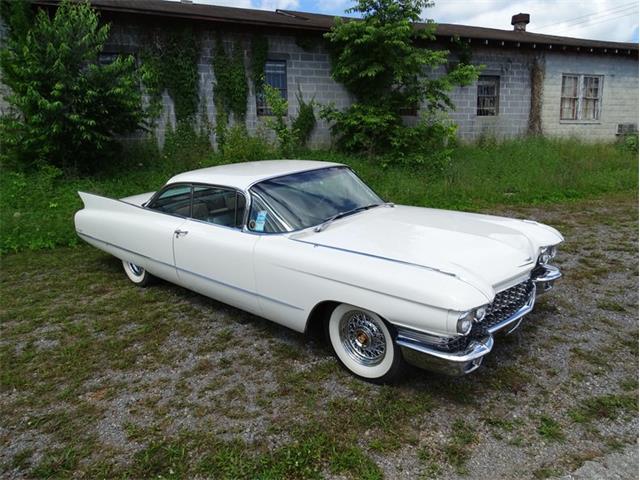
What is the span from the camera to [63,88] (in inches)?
311

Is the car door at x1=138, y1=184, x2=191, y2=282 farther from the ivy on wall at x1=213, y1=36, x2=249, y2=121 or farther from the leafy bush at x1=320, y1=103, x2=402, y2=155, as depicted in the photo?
the ivy on wall at x1=213, y1=36, x2=249, y2=121

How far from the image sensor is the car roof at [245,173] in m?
3.76

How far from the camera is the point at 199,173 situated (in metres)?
4.36

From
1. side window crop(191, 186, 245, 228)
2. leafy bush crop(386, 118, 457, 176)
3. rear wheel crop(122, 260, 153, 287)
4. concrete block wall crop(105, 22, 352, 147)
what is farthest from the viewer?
leafy bush crop(386, 118, 457, 176)

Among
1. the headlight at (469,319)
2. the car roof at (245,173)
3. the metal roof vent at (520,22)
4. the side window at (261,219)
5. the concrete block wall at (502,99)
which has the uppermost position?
the metal roof vent at (520,22)

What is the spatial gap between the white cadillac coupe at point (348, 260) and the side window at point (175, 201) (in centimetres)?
1

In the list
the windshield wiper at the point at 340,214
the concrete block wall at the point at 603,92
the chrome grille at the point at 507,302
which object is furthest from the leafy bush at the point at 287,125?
the concrete block wall at the point at 603,92

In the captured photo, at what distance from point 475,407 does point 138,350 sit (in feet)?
8.18

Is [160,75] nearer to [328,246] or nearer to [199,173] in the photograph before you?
[199,173]

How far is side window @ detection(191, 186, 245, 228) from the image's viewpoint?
12.0 feet

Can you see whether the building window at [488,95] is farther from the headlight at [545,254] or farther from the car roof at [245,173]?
the headlight at [545,254]

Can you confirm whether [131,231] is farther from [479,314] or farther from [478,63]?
[478,63]

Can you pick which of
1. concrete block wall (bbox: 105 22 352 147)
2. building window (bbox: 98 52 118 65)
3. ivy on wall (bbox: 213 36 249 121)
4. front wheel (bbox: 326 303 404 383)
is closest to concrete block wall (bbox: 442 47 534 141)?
concrete block wall (bbox: 105 22 352 147)

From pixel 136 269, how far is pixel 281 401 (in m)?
2.82
